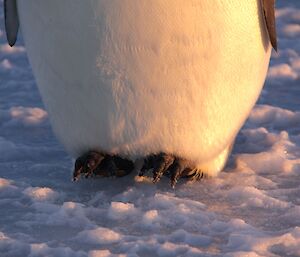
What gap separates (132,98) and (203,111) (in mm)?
272

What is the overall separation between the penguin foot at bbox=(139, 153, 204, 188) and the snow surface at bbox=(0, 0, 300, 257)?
2.0 inches

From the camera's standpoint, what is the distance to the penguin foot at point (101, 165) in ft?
12.8

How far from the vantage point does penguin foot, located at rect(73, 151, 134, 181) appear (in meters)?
3.89

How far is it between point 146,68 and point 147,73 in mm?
17

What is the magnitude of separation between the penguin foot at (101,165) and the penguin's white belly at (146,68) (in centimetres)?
4

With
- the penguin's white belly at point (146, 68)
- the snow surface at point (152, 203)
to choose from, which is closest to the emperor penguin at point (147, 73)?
the penguin's white belly at point (146, 68)

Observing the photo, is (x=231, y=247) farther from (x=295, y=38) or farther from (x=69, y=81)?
(x=295, y=38)

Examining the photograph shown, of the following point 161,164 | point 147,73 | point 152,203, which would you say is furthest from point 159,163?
point 147,73

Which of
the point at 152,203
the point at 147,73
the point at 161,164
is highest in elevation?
the point at 147,73

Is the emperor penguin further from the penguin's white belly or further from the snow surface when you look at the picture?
the snow surface

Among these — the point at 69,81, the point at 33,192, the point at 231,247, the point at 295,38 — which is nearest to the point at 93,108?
the point at 69,81

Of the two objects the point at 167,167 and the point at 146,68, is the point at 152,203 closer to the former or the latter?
the point at 167,167

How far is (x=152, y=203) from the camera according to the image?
3705 mm

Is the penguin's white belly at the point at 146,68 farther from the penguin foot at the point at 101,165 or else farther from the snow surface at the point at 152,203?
the snow surface at the point at 152,203
